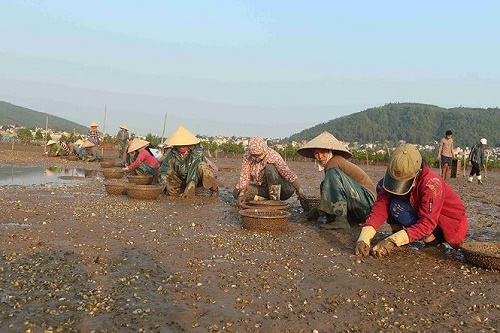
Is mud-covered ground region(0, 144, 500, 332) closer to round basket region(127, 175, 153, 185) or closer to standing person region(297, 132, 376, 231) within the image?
standing person region(297, 132, 376, 231)

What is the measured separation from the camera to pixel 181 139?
9195mm

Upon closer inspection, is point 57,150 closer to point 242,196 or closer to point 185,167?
point 185,167

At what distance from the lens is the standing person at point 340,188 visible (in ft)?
20.3

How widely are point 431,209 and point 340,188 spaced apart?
1.65 metres

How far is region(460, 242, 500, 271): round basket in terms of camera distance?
449cm

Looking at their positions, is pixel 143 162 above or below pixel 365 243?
above

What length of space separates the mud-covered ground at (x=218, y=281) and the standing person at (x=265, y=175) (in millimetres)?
1240

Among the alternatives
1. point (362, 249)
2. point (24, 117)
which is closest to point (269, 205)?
point (362, 249)

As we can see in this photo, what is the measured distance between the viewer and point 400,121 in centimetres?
9300

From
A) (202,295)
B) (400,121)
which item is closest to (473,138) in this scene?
(400,121)

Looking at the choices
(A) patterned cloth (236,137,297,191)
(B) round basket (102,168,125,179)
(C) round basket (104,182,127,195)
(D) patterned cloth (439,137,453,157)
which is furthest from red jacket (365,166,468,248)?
(D) patterned cloth (439,137,453,157)

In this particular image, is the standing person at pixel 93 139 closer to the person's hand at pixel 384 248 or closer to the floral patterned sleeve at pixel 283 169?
the floral patterned sleeve at pixel 283 169

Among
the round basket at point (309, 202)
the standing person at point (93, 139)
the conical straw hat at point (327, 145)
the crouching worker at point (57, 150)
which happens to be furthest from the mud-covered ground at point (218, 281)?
the crouching worker at point (57, 150)

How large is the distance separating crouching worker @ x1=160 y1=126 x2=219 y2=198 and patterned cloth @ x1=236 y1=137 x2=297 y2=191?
1440 mm
